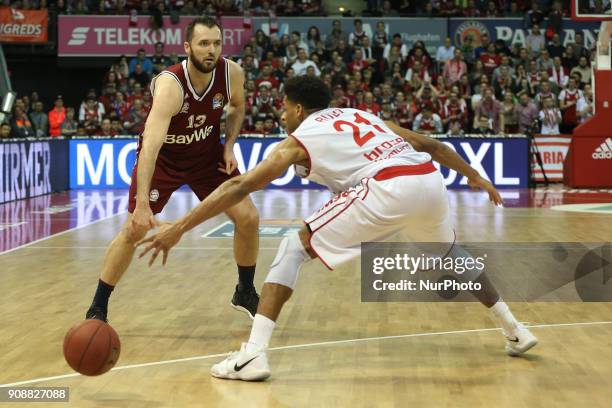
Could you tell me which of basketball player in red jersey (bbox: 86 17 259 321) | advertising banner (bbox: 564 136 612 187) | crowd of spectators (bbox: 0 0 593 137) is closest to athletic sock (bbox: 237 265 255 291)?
basketball player in red jersey (bbox: 86 17 259 321)

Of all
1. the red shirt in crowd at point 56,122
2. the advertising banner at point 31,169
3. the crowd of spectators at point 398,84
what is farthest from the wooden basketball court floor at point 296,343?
the red shirt in crowd at point 56,122

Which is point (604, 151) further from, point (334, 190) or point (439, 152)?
point (334, 190)

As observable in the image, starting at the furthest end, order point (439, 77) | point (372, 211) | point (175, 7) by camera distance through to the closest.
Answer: point (175, 7)
point (439, 77)
point (372, 211)

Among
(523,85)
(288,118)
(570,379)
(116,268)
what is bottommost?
(570,379)

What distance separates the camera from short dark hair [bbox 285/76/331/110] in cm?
511

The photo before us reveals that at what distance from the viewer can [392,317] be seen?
6.61 m

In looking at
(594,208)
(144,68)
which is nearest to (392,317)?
(594,208)

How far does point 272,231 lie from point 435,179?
682 centimetres

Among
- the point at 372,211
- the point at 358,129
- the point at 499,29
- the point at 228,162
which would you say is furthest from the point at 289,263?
the point at 499,29

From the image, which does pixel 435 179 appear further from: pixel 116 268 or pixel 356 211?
pixel 116 268

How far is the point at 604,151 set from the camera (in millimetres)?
18734

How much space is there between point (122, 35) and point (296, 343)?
19081 millimetres

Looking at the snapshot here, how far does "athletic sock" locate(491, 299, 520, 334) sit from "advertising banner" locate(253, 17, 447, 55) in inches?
736

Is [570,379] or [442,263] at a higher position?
[442,263]
